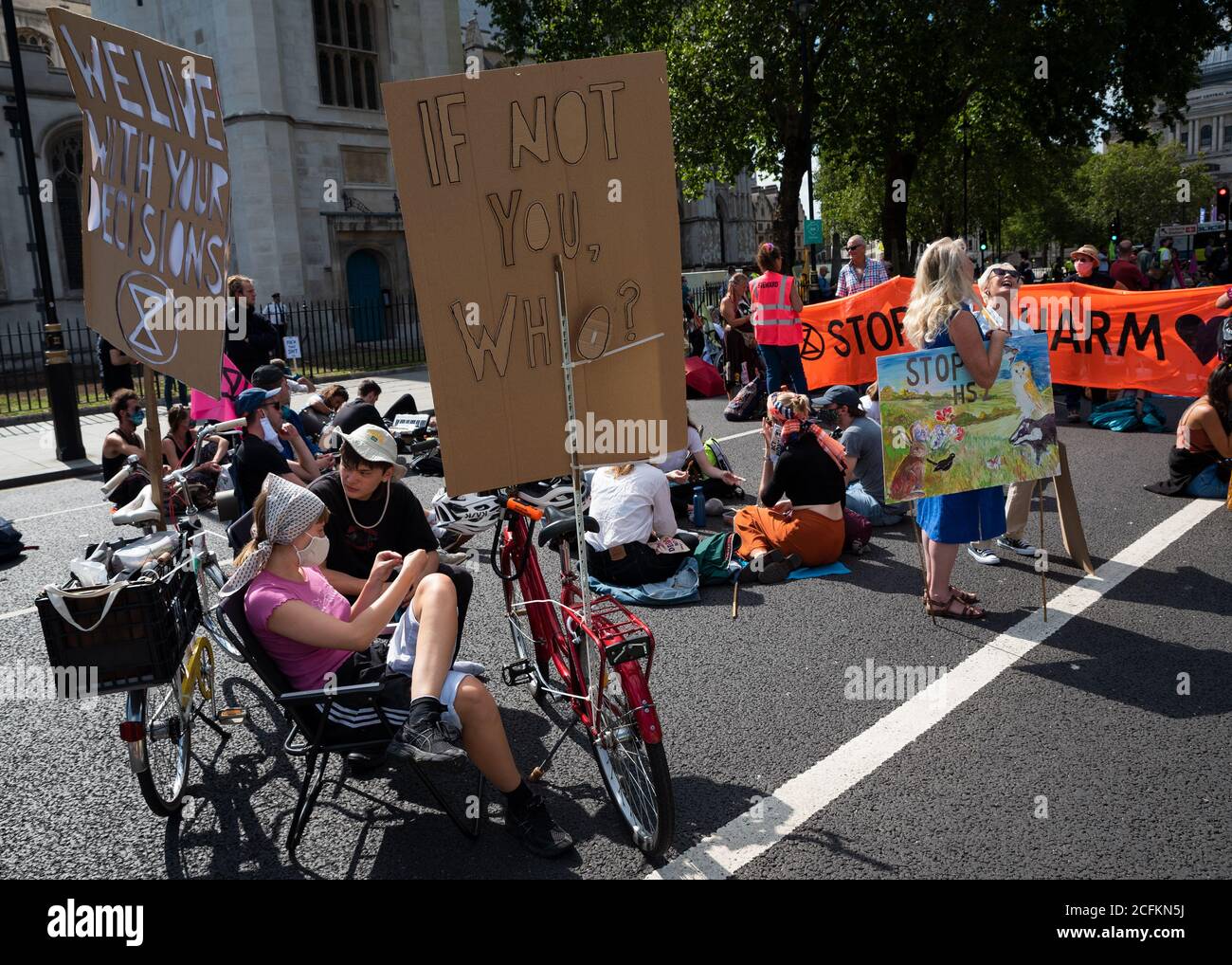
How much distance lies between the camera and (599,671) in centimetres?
367

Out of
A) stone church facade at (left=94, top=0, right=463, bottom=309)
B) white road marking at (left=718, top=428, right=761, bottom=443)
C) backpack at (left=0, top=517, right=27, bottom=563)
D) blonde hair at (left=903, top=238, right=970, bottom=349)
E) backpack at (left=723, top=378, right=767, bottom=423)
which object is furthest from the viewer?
stone church facade at (left=94, top=0, right=463, bottom=309)

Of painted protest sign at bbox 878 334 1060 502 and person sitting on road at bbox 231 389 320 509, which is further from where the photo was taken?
person sitting on road at bbox 231 389 320 509

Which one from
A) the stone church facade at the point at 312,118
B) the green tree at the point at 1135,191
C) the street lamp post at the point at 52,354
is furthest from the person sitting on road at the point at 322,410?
the green tree at the point at 1135,191

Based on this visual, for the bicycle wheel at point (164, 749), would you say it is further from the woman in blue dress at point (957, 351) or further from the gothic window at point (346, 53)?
the gothic window at point (346, 53)

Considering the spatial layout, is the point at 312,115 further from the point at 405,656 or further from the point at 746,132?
the point at 405,656

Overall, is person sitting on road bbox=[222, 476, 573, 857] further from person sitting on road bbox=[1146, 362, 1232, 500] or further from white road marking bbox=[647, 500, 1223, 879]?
person sitting on road bbox=[1146, 362, 1232, 500]

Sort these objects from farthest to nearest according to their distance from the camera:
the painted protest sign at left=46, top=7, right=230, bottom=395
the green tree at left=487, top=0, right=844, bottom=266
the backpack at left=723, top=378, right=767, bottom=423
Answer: the green tree at left=487, top=0, right=844, bottom=266
the backpack at left=723, top=378, right=767, bottom=423
the painted protest sign at left=46, top=7, right=230, bottom=395

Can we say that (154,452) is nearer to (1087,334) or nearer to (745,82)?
(1087,334)

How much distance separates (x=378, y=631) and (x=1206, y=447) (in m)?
7.38

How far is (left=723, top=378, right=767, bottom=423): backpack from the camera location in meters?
13.2

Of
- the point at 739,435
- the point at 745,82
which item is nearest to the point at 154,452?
the point at 739,435

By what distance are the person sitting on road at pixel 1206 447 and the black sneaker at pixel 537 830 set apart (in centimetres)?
687

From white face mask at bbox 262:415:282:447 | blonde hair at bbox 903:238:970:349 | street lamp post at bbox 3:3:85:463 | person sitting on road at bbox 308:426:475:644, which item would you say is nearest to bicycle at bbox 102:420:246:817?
person sitting on road at bbox 308:426:475:644

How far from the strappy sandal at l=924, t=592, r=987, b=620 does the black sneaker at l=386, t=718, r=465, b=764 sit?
3.25 metres
